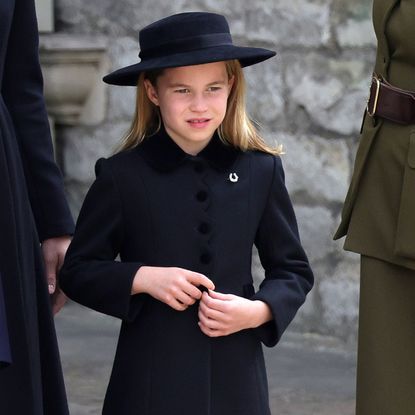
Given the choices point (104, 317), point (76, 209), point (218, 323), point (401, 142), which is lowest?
point (104, 317)

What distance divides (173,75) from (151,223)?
335 millimetres

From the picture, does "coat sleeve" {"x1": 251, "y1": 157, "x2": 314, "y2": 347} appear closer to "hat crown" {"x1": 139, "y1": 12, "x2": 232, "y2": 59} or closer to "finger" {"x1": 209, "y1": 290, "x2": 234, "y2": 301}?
"finger" {"x1": 209, "y1": 290, "x2": 234, "y2": 301}

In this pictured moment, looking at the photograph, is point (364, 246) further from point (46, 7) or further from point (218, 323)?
point (46, 7)

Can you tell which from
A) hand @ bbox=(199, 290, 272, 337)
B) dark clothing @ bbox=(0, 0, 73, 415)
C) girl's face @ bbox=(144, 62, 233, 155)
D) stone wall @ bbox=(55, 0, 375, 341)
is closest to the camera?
dark clothing @ bbox=(0, 0, 73, 415)

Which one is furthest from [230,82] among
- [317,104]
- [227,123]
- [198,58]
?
[317,104]

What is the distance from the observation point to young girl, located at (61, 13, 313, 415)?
3.27 m

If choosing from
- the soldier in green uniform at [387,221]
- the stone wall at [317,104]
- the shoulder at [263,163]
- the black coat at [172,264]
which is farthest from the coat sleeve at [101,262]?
the stone wall at [317,104]

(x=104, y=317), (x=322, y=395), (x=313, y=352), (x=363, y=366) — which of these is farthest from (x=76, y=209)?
(x=363, y=366)

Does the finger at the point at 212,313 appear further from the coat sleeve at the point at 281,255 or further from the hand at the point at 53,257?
the hand at the point at 53,257

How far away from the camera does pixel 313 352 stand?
19.2ft

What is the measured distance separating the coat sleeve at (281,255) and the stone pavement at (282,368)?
1699 mm

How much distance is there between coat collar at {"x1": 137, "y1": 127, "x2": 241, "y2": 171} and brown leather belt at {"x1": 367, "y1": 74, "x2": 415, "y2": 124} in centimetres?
37

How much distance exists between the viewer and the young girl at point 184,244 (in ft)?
10.7

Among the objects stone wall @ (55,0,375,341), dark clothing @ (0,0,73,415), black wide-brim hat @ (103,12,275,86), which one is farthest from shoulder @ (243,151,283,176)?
stone wall @ (55,0,375,341)
